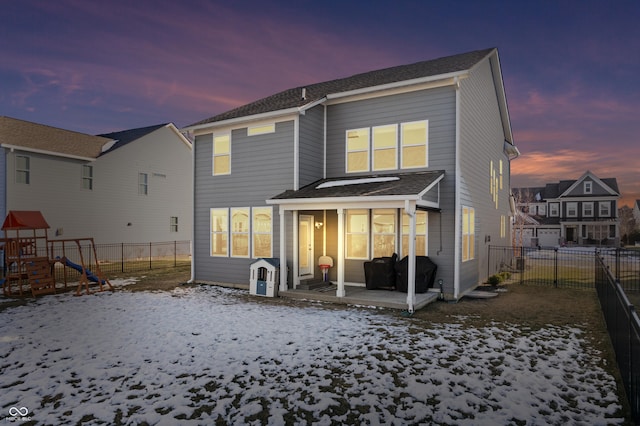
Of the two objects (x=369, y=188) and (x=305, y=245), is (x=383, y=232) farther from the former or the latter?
(x=305, y=245)

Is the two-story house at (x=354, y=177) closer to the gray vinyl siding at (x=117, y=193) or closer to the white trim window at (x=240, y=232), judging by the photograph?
the white trim window at (x=240, y=232)

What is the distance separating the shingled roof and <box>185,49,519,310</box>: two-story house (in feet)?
0.37

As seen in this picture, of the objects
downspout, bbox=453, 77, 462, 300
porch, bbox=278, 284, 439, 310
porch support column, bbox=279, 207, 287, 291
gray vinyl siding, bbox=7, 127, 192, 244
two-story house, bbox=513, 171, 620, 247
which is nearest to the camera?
porch, bbox=278, 284, 439, 310

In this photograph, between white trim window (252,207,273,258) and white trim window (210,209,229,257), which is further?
white trim window (210,209,229,257)

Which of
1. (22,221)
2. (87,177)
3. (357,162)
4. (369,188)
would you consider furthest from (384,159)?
→ (87,177)

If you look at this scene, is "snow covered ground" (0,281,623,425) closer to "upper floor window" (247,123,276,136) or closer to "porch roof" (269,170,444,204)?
"porch roof" (269,170,444,204)

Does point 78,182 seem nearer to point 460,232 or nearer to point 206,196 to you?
point 206,196

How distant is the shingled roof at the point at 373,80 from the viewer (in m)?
12.3

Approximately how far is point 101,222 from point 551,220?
4609 centimetres

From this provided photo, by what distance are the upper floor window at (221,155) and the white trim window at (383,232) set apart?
5.73 meters

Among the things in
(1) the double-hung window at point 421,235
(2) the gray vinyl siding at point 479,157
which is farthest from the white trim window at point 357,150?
(2) the gray vinyl siding at point 479,157

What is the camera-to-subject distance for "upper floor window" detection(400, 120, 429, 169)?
12.1m

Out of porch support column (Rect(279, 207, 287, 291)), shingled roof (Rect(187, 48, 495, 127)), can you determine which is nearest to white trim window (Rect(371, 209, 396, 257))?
porch support column (Rect(279, 207, 287, 291))

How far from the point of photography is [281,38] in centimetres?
1463
